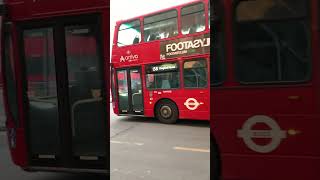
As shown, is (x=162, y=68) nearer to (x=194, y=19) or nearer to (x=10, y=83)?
(x=194, y=19)

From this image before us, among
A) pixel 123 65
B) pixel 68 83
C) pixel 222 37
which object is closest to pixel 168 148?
pixel 123 65

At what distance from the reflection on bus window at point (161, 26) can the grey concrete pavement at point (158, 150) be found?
0.35 meters

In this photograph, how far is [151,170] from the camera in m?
1.63

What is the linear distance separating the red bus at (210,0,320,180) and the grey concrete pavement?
169mm

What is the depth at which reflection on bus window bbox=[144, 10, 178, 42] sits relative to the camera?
1.54 meters

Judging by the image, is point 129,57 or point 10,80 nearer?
point 129,57

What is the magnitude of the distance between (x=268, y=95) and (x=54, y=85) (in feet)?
5.24

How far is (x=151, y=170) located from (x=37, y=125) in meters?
1.37

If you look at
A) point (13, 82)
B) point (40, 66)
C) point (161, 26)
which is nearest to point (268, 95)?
point (161, 26)

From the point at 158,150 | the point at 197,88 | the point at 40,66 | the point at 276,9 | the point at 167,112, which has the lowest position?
the point at 158,150

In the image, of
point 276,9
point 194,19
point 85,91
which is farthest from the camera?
point 85,91

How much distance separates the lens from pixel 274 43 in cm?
172

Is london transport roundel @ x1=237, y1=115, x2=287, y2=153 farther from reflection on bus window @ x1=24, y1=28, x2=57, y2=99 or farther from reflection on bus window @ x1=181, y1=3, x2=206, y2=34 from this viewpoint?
reflection on bus window @ x1=24, y1=28, x2=57, y2=99

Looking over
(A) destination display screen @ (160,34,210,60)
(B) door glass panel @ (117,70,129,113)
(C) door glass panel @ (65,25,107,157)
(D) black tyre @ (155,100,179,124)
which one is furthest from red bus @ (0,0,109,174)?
(A) destination display screen @ (160,34,210,60)
